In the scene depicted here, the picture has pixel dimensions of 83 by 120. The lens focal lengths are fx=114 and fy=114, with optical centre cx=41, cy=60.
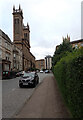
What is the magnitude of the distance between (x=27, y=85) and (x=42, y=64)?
491 ft

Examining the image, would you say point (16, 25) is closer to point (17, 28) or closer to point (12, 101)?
point (17, 28)

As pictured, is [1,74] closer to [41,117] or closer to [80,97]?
[41,117]

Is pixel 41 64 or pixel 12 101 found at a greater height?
pixel 41 64

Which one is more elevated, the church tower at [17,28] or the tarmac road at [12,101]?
the church tower at [17,28]

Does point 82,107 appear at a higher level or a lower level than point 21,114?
higher

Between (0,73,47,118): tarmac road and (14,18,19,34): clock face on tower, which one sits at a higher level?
(14,18,19,34): clock face on tower

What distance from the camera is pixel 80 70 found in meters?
2.69

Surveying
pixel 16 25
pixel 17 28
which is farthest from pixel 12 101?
pixel 16 25

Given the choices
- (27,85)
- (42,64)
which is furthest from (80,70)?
(42,64)

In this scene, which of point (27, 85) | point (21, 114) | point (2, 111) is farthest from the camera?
point (27, 85)

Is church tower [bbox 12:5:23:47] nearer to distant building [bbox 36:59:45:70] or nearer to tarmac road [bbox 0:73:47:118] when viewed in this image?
tarmac road [bbox 0:73:47:118]

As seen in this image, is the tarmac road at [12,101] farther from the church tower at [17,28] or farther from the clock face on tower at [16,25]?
the clock face on tower at [16,25]

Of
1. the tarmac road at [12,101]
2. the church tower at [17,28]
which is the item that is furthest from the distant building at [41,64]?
the tarmac road at [12,101]

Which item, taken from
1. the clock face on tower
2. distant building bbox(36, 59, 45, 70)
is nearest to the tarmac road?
A: the clock face on tower
